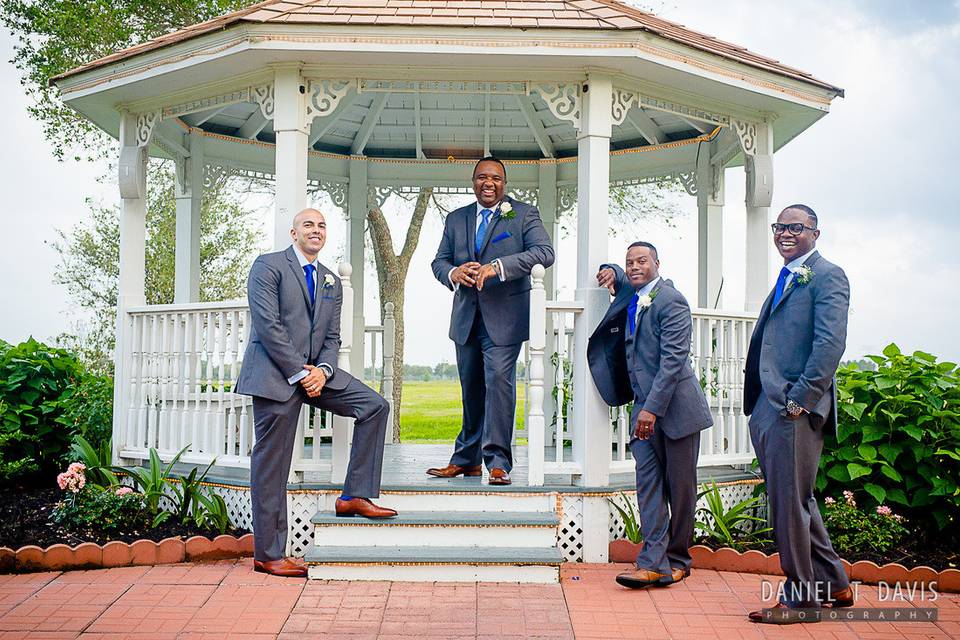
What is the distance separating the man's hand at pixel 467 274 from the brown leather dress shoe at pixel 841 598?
273 centimetres

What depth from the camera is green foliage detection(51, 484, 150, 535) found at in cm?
592

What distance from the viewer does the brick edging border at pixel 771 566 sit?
5.28 metres

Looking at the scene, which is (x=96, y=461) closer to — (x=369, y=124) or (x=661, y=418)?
(x=369, y=124)

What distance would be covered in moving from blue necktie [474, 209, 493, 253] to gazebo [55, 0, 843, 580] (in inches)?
24.7

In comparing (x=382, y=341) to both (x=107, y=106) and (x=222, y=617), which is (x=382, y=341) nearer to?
(x=107, y=106)

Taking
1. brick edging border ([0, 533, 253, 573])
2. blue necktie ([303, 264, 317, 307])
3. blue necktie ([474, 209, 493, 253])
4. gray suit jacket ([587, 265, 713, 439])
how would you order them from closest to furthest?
gray suit jacket ([587, 265, 713, 439])
blue necktie ([303, 264, 317, 307])
brick edging border ([0, 533, 253, 573])
blue necktie ([474, 209, 493, 253])

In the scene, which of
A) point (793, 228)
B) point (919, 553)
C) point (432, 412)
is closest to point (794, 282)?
point (793, 228)

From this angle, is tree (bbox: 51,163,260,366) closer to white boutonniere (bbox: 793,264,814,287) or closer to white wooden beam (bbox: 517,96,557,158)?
white wooden beam (bbox: 517,96,557,158)

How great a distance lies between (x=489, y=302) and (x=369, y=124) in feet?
12.0

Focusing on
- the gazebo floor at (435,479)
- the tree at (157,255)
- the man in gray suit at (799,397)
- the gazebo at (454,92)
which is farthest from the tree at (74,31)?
the man in gray suit at (799,397)

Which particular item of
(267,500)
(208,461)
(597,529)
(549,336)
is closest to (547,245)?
(597,529)

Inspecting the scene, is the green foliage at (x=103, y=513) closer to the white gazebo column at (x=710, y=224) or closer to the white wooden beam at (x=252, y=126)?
the white wooden beam at (x=252, y=126)

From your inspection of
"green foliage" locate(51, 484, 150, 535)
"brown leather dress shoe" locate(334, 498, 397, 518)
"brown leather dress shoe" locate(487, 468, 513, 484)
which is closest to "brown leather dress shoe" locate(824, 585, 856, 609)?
"brown leather dress shoe" locate(487, 468, 513, 484)

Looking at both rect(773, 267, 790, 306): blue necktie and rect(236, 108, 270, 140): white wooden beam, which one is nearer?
rect(773, 267, 790, 306): blue necktie
